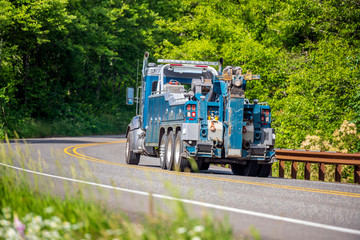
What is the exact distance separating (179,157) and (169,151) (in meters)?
0.94

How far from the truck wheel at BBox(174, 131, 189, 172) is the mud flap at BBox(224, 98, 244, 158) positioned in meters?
1.06

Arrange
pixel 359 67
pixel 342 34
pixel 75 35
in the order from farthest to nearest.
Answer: pixel 75 35, pixel 342 34, pixel 359 67

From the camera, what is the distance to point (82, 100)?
50.3m

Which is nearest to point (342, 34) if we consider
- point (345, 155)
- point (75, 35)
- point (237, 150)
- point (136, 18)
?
point (345, 155)

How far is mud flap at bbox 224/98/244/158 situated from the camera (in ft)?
48.4

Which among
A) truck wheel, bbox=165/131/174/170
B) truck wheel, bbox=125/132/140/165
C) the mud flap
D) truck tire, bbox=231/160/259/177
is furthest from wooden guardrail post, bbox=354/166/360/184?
truck wheel, bbox=125/132/140/165

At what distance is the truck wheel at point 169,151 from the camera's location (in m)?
15.7

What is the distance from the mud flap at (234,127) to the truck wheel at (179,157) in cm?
106

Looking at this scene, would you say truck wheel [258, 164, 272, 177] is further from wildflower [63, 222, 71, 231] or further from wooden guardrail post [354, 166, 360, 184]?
wildflower [63, 222, 71, 231]

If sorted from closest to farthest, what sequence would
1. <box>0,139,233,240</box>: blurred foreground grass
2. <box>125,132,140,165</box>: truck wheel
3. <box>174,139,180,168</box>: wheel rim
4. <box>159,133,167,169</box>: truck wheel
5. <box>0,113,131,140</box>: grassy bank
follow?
<box>0,139,233,240</box>: blurred foreground grass, <box>174,139,180,168</box>: wheel rim, <box>159,133,167,169</box>: truck wheel, <box>125,132,140,165</box>: truck wheel, <box>0,113,131,140</box>: grassy bank

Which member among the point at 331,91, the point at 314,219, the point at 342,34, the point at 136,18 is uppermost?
the point at 136,18

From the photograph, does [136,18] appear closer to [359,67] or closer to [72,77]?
[72,77]

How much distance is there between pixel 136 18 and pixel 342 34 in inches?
975

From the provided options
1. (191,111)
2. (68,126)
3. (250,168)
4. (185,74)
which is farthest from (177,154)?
(68,126)
